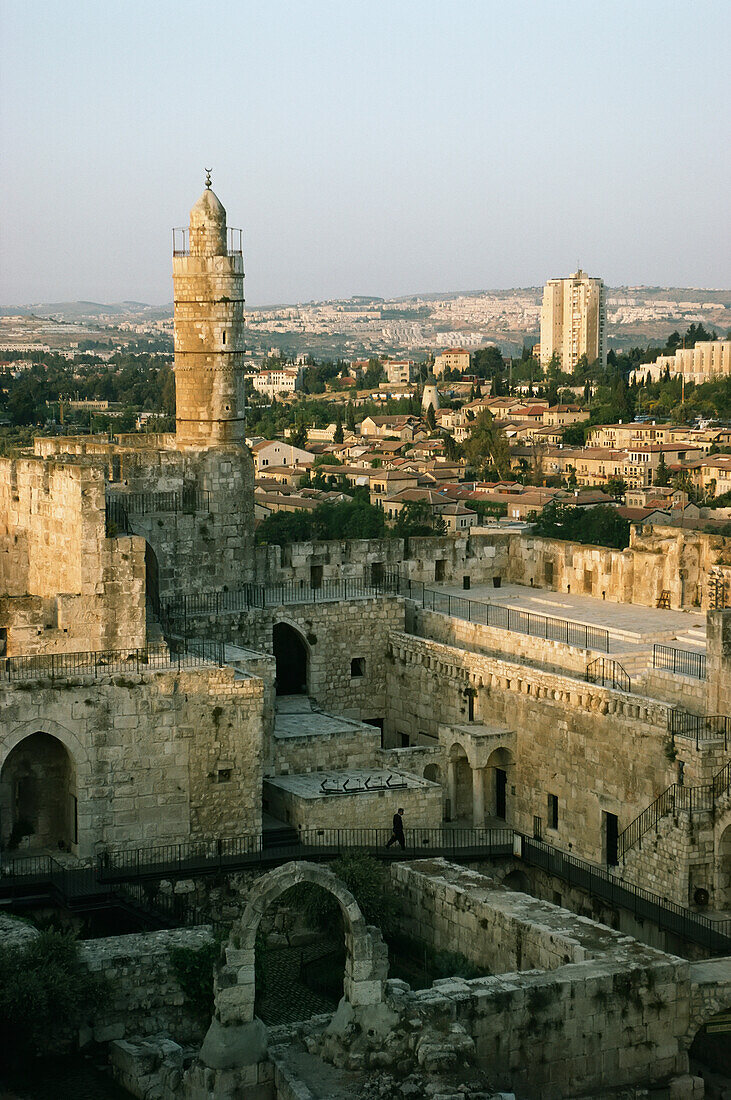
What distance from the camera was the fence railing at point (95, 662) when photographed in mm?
21844

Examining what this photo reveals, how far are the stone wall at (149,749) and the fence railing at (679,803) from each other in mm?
5142

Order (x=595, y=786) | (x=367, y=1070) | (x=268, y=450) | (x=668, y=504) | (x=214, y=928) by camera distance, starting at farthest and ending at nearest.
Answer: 1. (x=268, y=450)
2. (x=668, y=504)
3. (x=595, y=786)
4. (x=214, y=928)
5. (x=367, y=1070)

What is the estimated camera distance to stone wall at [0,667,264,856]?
71.3 feet

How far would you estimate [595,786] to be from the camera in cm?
2353

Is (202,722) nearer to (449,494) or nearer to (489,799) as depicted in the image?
(489,799)

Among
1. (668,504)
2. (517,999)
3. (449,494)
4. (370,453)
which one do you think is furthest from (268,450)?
(517,999)

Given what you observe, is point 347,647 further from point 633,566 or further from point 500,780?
point 633,566

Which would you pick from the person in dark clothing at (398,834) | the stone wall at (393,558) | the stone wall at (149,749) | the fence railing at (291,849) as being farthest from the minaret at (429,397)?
the stone wall at (149,749)

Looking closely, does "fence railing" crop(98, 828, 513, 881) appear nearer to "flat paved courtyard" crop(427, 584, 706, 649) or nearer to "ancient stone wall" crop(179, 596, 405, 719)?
"flat paved courtyard" crop(427, 584, 706, 649)

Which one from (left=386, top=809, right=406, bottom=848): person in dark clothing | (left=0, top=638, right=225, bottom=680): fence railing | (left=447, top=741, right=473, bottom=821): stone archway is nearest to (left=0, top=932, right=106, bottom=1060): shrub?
(left=0, top=638, right=225, bottom=680): fence railing

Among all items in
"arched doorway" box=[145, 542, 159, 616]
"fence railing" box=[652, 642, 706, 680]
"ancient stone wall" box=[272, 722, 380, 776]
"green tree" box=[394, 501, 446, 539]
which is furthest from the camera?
"green tree" box=[394, 501, 446, 539]

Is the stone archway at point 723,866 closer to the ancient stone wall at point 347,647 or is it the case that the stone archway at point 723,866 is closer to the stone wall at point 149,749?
the stone wall at point 149,749

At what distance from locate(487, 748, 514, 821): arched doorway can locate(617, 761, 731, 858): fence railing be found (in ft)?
10.6

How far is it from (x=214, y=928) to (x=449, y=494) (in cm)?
8748
